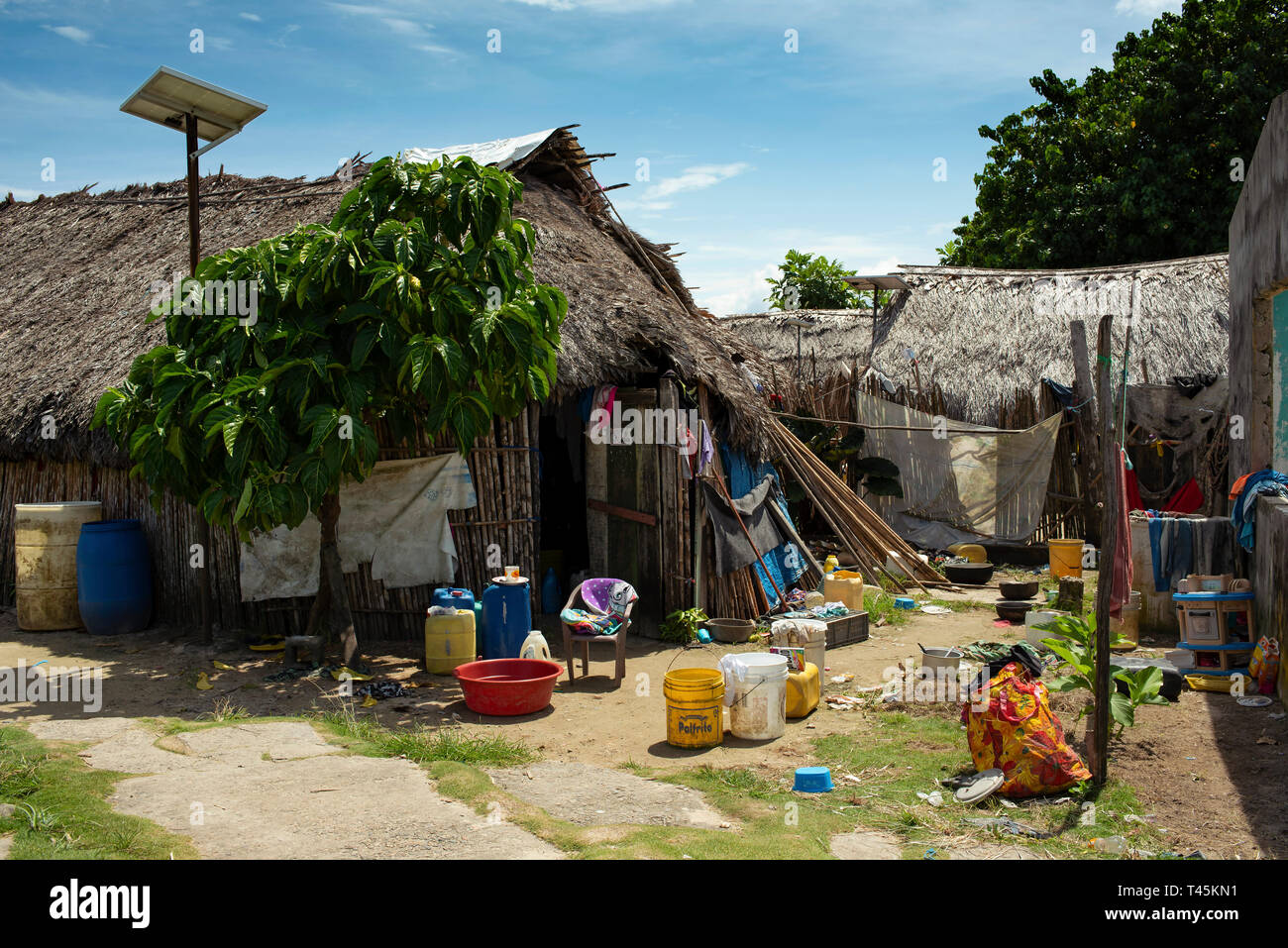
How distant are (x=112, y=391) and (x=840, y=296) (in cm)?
1927

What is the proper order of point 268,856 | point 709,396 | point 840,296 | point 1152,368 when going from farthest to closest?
point 840,296
point 1152,368
point 709,396
point 268,856

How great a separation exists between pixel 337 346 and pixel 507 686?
9.61 feet

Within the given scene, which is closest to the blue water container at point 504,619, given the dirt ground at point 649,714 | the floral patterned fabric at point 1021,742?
the dirt ground at point 649,714

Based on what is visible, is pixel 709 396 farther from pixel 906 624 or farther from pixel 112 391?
pixel 112 391

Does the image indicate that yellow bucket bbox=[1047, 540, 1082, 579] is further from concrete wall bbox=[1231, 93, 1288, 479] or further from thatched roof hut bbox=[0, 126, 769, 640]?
thatched roof hut bbox=[0, 126, 769, 640]

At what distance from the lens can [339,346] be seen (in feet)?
25.0

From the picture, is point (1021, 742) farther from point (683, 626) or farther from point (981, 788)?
point (683, 626)

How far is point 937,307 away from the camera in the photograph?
15969 millimetres

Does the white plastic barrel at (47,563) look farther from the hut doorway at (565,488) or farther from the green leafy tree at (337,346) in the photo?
the hut doorway at (565,488)

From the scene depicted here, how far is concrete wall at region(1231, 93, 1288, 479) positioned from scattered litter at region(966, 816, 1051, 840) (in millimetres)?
5032

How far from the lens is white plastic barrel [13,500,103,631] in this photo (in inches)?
367

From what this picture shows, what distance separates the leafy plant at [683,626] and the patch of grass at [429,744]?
123 inches

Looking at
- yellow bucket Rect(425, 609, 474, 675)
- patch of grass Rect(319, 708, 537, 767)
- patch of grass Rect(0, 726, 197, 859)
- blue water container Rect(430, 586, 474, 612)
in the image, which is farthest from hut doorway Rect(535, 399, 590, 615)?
patch of grass Rect(0, 726, 197, 859)
